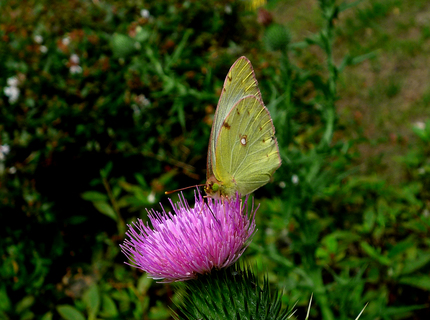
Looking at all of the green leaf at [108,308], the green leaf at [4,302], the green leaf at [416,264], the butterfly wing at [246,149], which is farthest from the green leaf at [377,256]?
the green leaf at [4,302]

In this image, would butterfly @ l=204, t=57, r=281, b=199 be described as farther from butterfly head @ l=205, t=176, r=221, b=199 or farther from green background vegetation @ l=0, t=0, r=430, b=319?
green background vegetation @ l=0, t=0, r=430, b=319

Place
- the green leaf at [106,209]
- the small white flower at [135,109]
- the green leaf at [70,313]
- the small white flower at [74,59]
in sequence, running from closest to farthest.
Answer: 1. the green leaf at [70,313]
2. the green leaf at [106,209]
3. the small white flower at [135,109]
4. the small white flower at [74,59]

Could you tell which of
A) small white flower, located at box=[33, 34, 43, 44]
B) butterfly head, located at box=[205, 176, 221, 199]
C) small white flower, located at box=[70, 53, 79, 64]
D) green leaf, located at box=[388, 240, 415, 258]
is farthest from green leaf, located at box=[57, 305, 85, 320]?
small white flower, located at box=[33, 34, 43, 44]

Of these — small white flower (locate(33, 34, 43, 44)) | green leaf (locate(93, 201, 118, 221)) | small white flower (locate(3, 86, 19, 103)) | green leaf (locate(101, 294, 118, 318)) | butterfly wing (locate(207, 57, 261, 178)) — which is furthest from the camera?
small white flower (locate(33, 34, 43, 44))

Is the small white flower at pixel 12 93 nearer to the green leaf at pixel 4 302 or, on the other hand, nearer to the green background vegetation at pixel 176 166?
A: the green background vegetation at pixel 176 166

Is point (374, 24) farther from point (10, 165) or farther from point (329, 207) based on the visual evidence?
point (10, 165)

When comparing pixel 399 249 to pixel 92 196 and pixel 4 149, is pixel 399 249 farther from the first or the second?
pixel 4 149

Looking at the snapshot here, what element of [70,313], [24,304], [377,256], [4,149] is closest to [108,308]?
[70,313]
